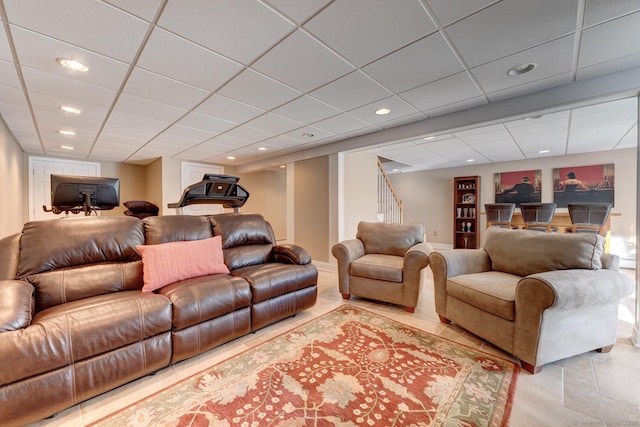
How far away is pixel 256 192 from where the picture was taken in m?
7.16

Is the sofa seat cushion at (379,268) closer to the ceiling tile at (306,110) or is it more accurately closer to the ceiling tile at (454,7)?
the ceiling tile at (306,110)

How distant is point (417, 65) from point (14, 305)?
9.67 feet

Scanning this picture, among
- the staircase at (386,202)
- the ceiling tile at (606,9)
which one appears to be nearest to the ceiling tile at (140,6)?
the ceiling tile at (606,9)

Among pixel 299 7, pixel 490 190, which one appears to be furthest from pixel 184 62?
pixel 490 190

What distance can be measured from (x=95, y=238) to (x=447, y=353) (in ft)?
9.23

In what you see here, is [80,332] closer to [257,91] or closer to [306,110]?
[257,91]

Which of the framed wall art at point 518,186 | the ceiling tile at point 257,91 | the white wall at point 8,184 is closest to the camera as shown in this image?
the ceiling tile at point 257,91

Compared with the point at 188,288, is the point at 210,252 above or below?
above

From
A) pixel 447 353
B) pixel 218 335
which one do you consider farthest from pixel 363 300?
pixel 218 335

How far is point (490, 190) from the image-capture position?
622 centimetres

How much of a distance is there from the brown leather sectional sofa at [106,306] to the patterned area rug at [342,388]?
0.25 m

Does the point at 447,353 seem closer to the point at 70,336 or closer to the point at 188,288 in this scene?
the point at 188,288

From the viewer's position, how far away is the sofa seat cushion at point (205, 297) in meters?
1.70

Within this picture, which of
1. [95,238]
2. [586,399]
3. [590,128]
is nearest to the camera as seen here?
[586,399]
